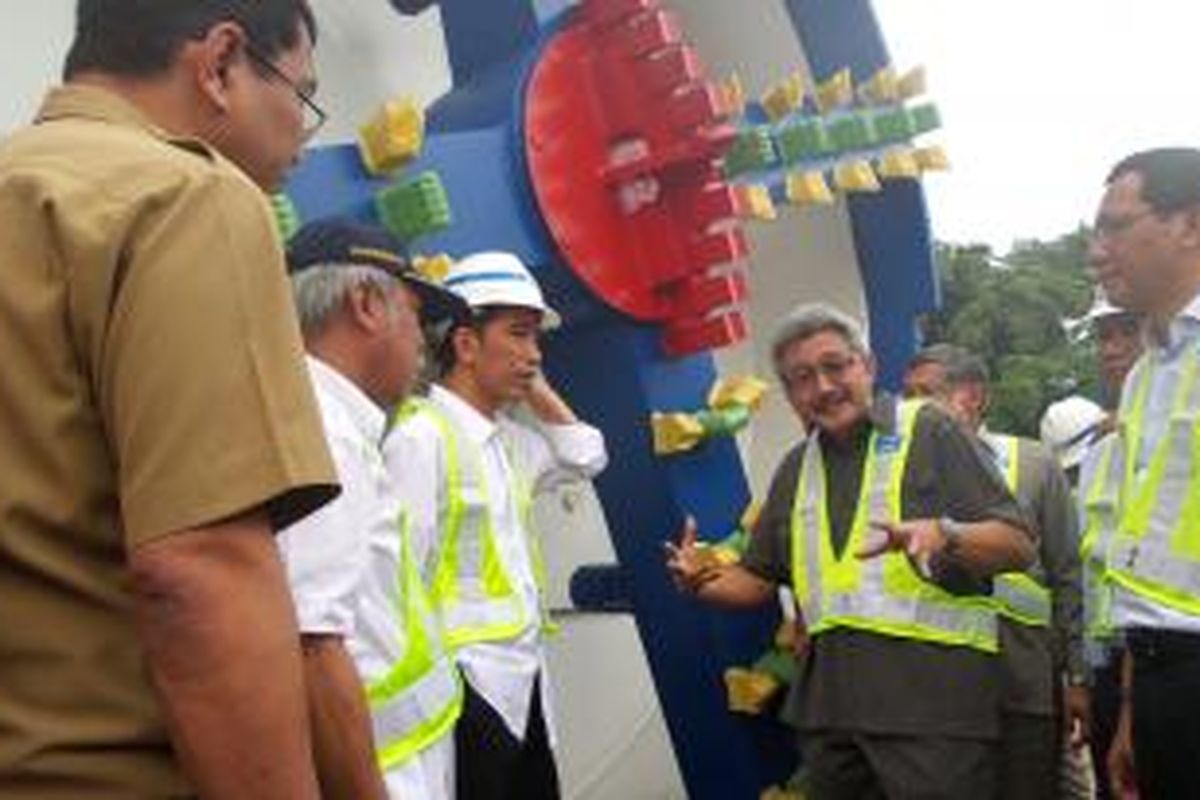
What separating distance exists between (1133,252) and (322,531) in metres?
1.92

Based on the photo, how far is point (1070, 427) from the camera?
192 inches

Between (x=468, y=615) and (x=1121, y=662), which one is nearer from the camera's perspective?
(x=468, y=615)

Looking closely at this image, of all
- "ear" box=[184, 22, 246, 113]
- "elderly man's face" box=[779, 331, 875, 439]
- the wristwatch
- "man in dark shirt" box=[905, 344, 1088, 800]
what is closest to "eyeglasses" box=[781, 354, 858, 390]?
"elderly man's face" box=[779, 331, 875, 439]

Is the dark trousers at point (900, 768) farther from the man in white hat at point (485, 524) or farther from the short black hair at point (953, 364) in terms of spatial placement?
the short black hair at point (953, 364)

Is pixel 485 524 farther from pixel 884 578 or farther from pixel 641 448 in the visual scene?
pixel 884 578

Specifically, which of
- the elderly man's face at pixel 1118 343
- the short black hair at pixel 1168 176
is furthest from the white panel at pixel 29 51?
the elderly man's face at pixel 1118 343

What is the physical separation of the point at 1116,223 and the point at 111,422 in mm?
2331

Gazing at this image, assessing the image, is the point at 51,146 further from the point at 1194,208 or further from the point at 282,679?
the point at 1194,208

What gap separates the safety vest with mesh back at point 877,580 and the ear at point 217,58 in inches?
72.9

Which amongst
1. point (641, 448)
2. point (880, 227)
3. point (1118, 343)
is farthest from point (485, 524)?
point (1118, 343)

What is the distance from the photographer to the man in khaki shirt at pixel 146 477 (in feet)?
3.40

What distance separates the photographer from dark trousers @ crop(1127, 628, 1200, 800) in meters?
2.64

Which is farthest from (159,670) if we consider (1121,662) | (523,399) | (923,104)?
(923,104)

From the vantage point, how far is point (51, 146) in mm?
1161
